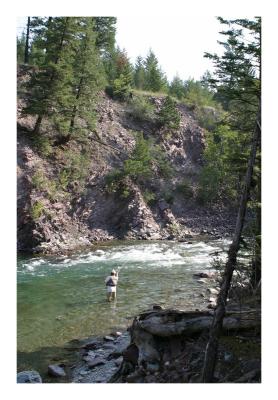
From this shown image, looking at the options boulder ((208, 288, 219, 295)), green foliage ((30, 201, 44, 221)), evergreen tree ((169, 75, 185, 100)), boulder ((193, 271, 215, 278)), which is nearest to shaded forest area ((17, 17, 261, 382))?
green foliage ((30, 201, 44, 221))

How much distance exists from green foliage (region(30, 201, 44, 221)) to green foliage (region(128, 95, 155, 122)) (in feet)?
47.9

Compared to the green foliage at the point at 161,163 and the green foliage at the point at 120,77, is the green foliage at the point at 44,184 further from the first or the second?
the green foliage at the point at 120,77

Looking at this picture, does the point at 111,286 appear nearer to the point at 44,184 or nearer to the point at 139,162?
the point at 44,184

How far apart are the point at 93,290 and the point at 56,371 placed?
5.10 metres

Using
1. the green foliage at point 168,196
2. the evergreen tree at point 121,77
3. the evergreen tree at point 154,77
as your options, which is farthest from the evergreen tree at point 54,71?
the evergreen tree at point 154,77

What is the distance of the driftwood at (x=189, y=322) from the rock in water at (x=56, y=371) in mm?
1644

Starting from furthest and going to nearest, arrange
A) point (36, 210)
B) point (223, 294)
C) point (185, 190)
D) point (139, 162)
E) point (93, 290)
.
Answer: point (185, 190), point (139, 162), point (36, 210), point (93, 290), point (223, 294)

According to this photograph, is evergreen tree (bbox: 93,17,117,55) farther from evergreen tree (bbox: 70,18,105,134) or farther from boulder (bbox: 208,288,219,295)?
boulder (bbox: 208,288,219,295)

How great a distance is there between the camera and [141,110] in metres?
31.3

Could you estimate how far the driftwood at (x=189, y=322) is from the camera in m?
5.84

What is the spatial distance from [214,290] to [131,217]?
11.8 metres

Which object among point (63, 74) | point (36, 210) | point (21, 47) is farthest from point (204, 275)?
point (21, 47)

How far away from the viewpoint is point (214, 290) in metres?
11.7
